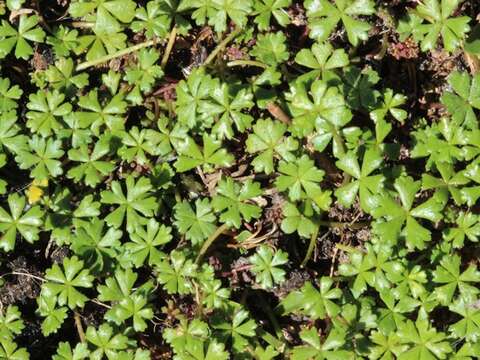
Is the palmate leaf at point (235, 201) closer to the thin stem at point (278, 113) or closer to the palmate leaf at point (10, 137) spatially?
the thin stem at point (278, 113)

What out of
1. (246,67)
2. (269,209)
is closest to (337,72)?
(246,67)

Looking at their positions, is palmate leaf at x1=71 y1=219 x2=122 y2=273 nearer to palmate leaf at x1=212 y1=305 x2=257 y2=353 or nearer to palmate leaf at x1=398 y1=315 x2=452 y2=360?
palmate leaf at x1=212 y1=305 x2=257 y2=353

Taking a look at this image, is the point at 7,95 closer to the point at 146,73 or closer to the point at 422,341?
the point at 146,73

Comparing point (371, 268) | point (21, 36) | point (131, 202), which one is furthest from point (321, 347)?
point (21, 36)

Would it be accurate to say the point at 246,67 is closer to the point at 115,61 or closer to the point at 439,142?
the point at 115,61

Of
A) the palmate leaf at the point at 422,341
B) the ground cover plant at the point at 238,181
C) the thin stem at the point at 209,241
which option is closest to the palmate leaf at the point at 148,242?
the ground cover plant at the point at 238,181

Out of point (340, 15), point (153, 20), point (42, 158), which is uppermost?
point (340, 15)
